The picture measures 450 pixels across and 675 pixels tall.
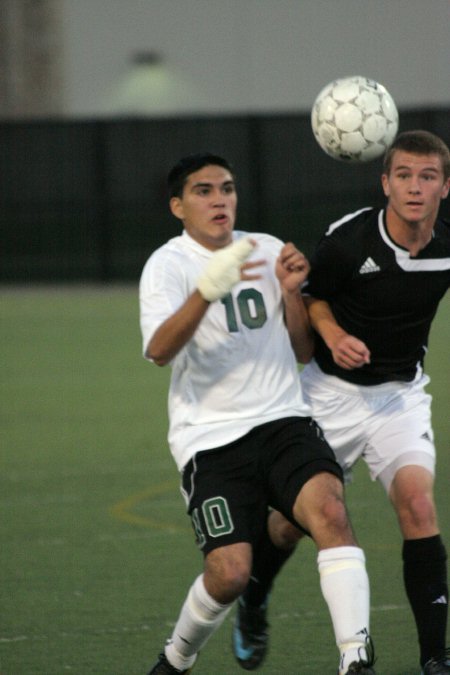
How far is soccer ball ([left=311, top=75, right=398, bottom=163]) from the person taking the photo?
586cm

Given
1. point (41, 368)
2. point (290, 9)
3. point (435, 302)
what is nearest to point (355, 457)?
point (435, 302)

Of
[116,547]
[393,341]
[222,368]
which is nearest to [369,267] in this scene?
[393,341]

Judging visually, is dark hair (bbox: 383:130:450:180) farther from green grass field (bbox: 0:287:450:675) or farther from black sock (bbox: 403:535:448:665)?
green grass field (bbox: 0:287:450:675)

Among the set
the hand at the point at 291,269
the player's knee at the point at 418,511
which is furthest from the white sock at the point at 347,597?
the hand at the point at 291,269

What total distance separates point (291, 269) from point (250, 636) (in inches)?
59.6

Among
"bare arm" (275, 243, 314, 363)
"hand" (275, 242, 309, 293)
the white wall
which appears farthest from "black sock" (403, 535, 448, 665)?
the white wall

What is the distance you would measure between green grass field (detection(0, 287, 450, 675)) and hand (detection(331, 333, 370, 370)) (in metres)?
1.23

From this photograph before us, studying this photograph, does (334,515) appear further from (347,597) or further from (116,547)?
(116,547)

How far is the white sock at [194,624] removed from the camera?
507 cm

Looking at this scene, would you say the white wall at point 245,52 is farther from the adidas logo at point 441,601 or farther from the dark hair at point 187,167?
the adidas logo at point 441,601

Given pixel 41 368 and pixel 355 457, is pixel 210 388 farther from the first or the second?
pixel 41 368

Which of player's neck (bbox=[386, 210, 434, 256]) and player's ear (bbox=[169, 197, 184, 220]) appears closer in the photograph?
player's ear (bbox=[169, 197, 184, 220])

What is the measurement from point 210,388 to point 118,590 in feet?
5.84

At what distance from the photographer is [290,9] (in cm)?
2578
